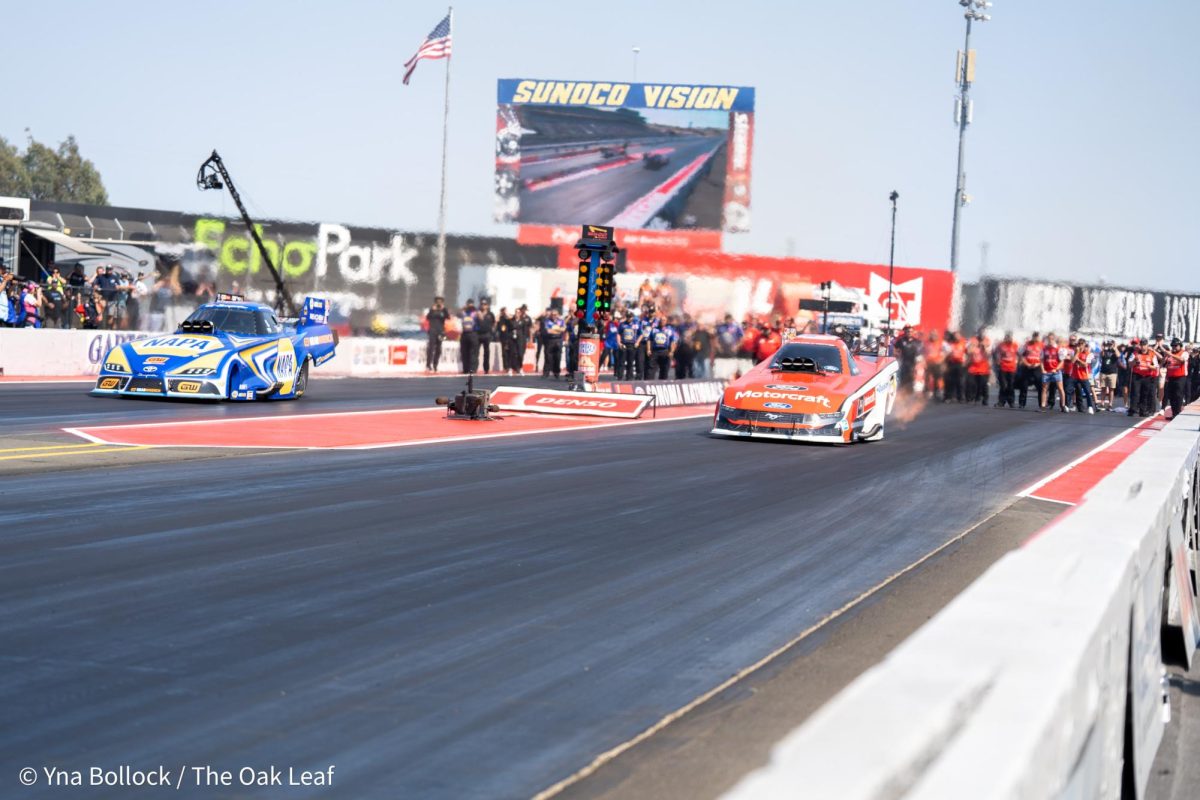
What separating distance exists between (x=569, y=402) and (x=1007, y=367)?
45.9ft

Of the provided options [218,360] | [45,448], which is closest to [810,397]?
[218,360]

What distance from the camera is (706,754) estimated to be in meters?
4.82

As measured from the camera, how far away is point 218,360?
21.0m

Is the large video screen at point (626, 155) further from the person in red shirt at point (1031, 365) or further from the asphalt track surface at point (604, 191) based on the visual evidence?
the person in red shirt at point (1031, 365)

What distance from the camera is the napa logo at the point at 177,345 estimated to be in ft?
68.9

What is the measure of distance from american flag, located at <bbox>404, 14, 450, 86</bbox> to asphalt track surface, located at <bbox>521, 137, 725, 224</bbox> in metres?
12.9

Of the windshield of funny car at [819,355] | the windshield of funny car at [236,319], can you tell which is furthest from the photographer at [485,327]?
the windshield of funny car at [819,355]

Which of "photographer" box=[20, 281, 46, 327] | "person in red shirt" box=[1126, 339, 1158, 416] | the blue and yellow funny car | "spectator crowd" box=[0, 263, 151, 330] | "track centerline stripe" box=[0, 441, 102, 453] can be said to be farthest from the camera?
"person in red shirt" box=[1126, 339, 1158, 416]

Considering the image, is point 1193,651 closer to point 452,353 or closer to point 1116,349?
point 1116,349

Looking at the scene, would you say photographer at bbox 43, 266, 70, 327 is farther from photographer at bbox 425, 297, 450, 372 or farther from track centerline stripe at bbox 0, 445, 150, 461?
track centerline stripe at bbox 0, 445, 150, 461

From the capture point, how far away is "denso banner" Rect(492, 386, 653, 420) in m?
23.2

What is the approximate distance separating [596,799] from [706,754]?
65 cm

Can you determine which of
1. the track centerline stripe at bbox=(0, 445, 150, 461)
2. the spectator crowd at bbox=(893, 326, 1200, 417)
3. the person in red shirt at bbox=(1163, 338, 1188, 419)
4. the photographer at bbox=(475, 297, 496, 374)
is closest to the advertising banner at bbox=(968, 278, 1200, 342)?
the spectator crowd at bbox=(893, 326, 1200, 417)

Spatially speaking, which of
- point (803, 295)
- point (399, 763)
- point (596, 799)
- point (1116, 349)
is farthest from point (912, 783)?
point (803, 295)
